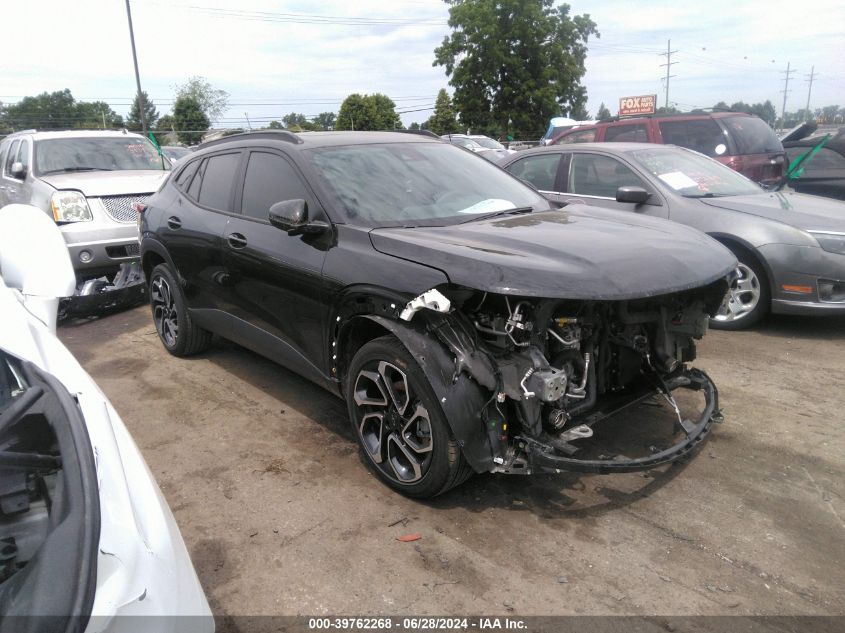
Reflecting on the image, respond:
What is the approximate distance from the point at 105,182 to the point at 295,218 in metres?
5.22

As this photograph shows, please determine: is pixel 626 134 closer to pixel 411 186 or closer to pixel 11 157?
pixel 411 186

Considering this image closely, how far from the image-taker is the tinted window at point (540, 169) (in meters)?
6.70

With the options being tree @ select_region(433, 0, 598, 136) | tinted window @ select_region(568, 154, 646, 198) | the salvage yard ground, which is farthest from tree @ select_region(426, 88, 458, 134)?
the salvage yard ground

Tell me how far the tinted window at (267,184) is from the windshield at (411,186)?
0.58ft

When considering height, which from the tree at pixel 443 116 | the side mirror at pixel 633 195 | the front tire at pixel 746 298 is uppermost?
the tree at pixel 443 116

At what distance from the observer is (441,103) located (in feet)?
148

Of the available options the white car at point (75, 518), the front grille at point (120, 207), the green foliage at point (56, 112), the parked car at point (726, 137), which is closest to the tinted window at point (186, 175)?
the front grille at point (120, 207)

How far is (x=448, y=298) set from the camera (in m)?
2.91

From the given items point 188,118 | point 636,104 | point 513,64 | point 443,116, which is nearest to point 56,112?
point 188,118

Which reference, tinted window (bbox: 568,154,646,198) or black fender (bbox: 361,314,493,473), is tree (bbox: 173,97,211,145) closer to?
tinted window (bbox: 568,154,646,198)

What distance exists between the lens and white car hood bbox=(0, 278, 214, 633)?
1.39m

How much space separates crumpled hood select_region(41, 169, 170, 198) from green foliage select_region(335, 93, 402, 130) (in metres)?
39.5

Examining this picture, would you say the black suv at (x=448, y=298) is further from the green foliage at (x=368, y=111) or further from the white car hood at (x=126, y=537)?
the green foliage at (x=368, y=111)

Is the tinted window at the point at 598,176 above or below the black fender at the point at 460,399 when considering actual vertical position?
above
